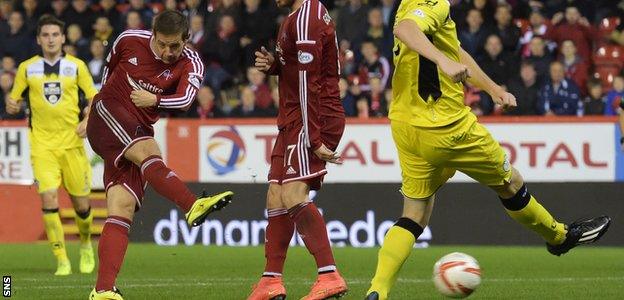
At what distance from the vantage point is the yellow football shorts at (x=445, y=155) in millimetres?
8711

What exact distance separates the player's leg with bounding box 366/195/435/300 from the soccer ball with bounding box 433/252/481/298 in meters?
0.26

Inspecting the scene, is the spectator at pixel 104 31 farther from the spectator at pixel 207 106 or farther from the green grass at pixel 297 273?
the green grass at pixel 297 273

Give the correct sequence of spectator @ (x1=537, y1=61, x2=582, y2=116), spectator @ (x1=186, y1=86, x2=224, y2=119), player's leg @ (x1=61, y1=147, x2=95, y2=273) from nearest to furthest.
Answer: player's leg @ (x1=61, y1=147, x2=95, y2=273) → spectator @ (x1=537, y1=61, x2=582, y2=116) → spectator @ (x1=186, y1=86, x2=224, y2=119)

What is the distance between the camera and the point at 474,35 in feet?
64.5

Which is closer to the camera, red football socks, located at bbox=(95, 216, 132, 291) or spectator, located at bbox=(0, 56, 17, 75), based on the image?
red football socks, located at bbox=(95, 216, 132, 291)

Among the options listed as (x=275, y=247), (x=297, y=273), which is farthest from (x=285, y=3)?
(x=297, y=273)

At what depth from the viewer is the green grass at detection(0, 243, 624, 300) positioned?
1038 cm

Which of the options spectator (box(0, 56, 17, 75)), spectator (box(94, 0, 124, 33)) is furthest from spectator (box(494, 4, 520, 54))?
spectator (box(0, 56, 17, 75))

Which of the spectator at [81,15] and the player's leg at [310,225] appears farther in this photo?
the spectator at [81,15]

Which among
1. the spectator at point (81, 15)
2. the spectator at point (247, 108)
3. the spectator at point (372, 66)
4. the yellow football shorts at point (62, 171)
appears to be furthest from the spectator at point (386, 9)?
the yellow football shorts at point (62, 171)

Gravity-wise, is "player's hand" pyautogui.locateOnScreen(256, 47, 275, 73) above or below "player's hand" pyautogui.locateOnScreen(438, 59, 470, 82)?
below

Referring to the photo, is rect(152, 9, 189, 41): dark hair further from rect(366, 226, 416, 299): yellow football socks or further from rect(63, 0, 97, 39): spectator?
rect(63, 0, 97, 39): spectator

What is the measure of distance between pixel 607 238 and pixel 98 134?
872 centimetres

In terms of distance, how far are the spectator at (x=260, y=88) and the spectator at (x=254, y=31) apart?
0.83 metres
